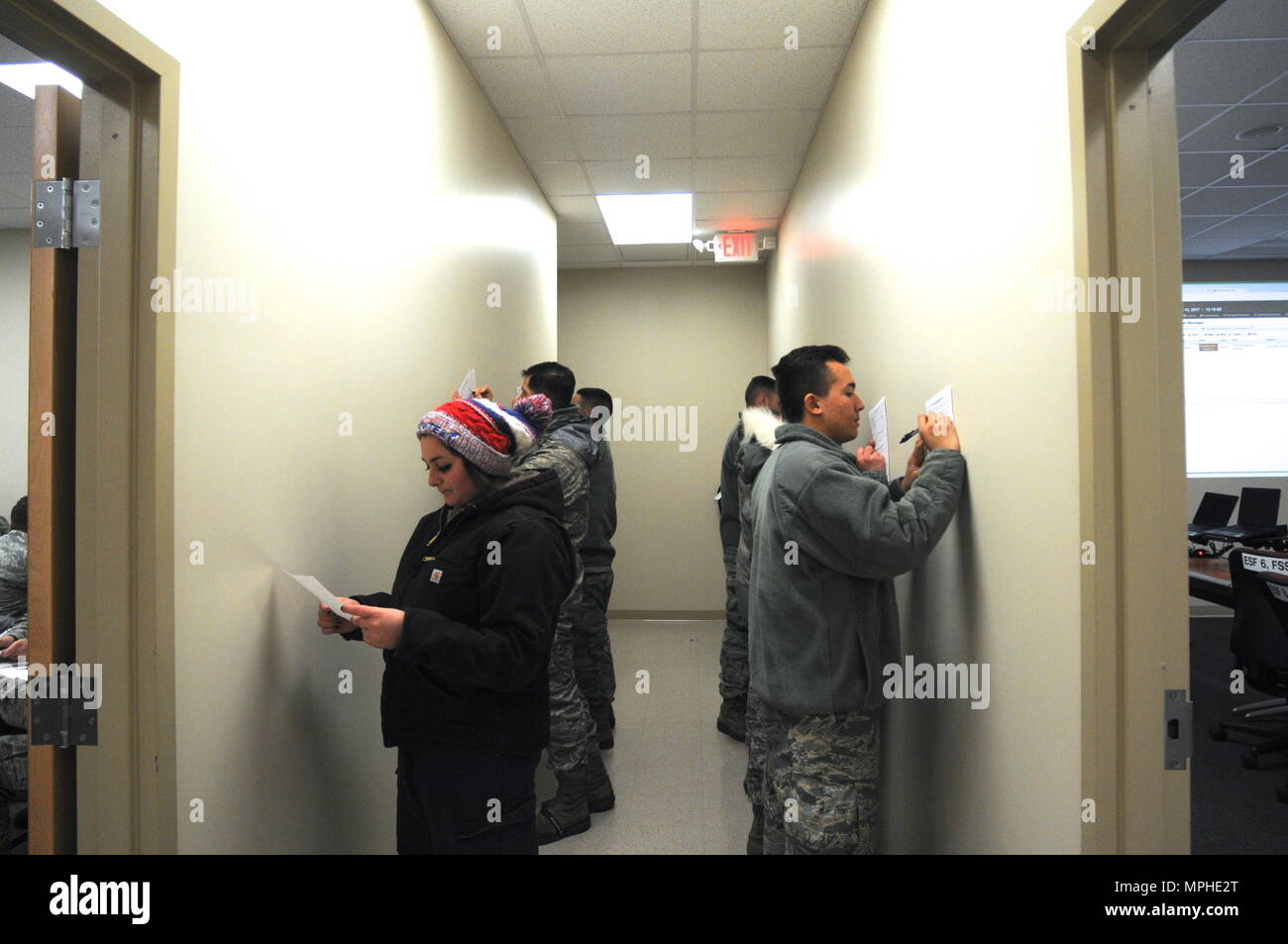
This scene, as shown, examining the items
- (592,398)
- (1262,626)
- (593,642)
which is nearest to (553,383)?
(592,398)

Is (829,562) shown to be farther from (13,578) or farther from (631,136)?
(631,136)

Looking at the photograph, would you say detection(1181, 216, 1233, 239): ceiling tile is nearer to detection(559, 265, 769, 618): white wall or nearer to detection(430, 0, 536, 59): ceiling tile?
detection(559, 265, 769, 618): white wall

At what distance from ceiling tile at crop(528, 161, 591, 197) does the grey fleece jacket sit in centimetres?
285

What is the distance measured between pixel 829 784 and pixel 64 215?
6.07 feet

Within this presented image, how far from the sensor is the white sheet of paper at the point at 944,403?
1792mm

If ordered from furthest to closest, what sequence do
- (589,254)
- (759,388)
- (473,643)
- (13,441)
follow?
(589,254), (13,441), (759,388), (473,643)

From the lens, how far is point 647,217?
200 inches

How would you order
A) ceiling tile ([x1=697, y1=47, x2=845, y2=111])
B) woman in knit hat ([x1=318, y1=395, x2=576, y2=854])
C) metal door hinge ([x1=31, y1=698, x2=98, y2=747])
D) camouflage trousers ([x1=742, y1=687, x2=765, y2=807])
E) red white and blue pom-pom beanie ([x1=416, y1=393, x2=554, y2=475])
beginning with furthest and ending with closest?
1. ceiling tile ([x1=697, y1=47, x2=845, y2=111])
2. camouflage trousers ([x1=742, y1=687, x2=765, y2=807])
3. red white and blue pom-pom beanie ([x1=416, y1=393, x2=554, y2=475])
4. woman in knit hat ([x1=318, y1=395, x2=576, y2=854])
5. metal door hinge ([x1=31, y1=698, x2=98, y2=747])

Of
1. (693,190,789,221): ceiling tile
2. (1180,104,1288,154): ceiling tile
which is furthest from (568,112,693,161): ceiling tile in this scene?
(1180,104,1288,154): ceiling tile

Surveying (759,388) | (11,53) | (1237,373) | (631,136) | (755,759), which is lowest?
(755,759)

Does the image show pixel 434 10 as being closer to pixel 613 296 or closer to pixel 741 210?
pixel 741 210

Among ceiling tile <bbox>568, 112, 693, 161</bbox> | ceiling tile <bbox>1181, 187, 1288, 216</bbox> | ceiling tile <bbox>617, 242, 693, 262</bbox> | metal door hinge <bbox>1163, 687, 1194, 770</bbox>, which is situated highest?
ceiling tile <bbox>617, 242, 693, 262</bbox>

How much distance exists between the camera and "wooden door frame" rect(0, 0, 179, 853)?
1.24 m

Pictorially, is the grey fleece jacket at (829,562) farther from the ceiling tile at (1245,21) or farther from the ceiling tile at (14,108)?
the ceiling tile at (14,108)
